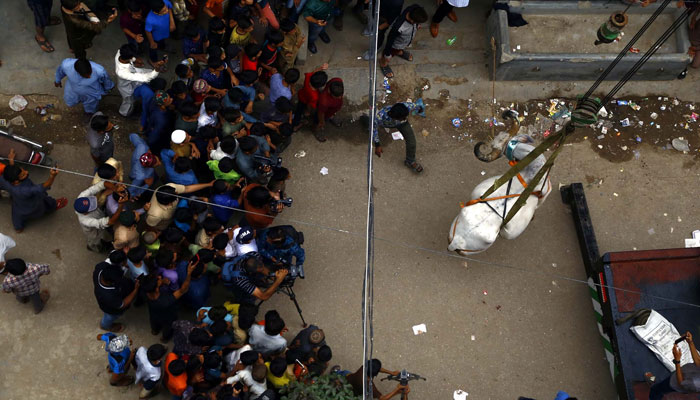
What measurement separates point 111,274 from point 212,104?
6.65 ft

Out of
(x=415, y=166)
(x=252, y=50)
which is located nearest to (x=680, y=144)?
(x=415, y=166)

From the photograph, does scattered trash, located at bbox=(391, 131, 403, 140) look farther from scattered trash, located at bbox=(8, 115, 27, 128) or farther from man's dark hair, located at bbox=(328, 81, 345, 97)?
scattered trash, located at bbox=(8, 115, 27, 128)

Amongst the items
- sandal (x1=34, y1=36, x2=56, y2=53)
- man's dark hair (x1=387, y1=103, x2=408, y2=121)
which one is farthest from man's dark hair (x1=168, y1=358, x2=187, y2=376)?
sandal (x1=34, y1=36, x2=56, y2=53)

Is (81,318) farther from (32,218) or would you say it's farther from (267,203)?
(267,203)

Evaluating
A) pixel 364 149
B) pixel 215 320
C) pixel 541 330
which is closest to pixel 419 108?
pixel 364 149

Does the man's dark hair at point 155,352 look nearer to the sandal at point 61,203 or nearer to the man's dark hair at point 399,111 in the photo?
the sandal at point 61,203

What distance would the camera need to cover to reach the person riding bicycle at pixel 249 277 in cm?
634

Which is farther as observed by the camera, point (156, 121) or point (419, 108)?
point (419, 108)

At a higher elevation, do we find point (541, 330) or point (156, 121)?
point (541, 330)

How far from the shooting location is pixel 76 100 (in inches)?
300

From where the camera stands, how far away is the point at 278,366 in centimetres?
592

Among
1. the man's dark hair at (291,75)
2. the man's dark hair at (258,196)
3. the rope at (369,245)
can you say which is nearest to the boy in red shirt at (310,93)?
the man's dark hair at (291,75)

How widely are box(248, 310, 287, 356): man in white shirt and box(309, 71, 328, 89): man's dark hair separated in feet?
8.76

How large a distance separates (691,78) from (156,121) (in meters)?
7.12
